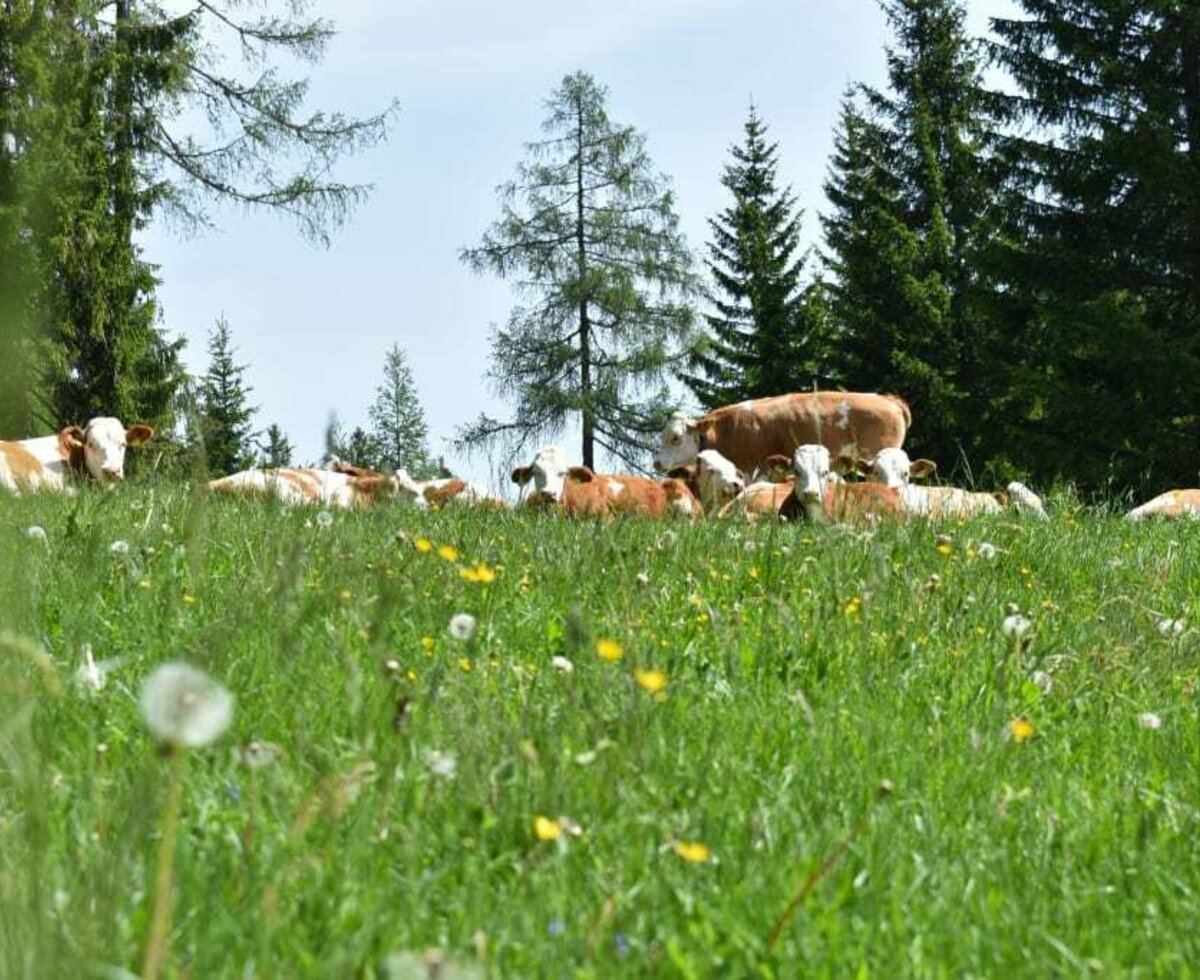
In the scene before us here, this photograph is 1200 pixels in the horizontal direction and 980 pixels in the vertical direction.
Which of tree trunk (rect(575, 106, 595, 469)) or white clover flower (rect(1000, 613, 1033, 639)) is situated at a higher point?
tree trunk (rect(575, 106, 595, 469))

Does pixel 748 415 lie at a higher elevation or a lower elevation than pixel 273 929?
higher

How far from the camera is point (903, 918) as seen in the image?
7.75ft

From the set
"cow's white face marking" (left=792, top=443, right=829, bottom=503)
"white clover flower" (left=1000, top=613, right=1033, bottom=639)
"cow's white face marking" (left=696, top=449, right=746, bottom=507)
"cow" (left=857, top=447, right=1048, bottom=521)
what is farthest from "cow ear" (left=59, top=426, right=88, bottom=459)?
"white clover flower" (left=1000, top=613, right=1033, bottom=639)

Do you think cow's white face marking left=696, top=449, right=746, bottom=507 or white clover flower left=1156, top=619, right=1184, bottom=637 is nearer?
white clover flower left=1156, top=619, right=1184, bottom=637

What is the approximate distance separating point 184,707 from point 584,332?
139ft

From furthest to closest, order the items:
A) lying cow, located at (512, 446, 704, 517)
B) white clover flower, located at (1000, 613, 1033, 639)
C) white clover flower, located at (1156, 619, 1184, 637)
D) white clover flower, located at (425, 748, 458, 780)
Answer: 1. lying cow, located at (512, 446, 704, 517)
2. white clover flower, located at (1156, 619, 1184, 637)
3. white clover flower, located at (1000, 613, 1033, 639)
4. white clover flower, located at (425, 748, 458, 780)

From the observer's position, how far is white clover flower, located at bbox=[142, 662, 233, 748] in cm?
131

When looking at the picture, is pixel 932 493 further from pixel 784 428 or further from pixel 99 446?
pixel 99 446

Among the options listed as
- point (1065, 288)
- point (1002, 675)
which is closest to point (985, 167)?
point (1065, 288)

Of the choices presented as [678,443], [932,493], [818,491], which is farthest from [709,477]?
[678,443]

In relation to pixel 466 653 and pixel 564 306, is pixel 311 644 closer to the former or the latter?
pixel 466 653

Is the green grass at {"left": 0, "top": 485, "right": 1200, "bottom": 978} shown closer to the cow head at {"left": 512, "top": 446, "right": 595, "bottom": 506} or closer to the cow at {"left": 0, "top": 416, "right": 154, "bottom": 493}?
the cow head at {"left": 512, "top": 446, "right": 595, "bottom": 506}

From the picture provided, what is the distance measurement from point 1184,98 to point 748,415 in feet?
38.8

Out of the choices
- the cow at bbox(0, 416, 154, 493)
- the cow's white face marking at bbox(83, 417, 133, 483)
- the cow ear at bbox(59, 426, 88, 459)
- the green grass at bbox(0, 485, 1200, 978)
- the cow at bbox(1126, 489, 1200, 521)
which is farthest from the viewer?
the cow ear at bbox(59, 426, 88, 459)
